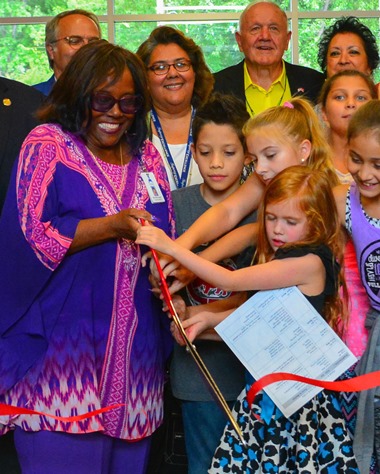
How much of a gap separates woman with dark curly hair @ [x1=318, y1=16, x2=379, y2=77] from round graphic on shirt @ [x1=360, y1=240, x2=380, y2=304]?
199 cm

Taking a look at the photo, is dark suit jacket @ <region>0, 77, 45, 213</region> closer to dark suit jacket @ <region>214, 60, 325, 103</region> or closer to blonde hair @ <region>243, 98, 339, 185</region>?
dark suit jacket @ <region>214, 60, 325, 103</region>

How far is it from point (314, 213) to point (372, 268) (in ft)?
0.88

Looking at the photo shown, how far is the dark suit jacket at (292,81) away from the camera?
15.3 ft

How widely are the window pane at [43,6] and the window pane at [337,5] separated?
1.99 meters

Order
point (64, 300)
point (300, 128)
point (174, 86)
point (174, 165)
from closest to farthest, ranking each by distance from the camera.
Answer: point (64, 300) → point (300, 128) → point (174, 165) → point (174, 86)

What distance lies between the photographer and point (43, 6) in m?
8.23

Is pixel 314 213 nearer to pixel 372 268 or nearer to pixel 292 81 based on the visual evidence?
pixel 372 268

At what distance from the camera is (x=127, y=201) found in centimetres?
285

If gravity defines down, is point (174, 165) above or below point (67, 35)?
below

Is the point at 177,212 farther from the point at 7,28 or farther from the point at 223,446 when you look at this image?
the point at 7,28

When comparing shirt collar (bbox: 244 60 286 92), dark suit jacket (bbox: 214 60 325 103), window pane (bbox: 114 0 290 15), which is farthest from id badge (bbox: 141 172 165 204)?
window pane (bbox: 114 0 290 15)

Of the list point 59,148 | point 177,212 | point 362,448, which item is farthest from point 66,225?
point 362,448

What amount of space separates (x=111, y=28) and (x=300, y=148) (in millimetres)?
5547

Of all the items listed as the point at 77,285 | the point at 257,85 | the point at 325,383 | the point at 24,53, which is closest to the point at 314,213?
the point at 325,383
